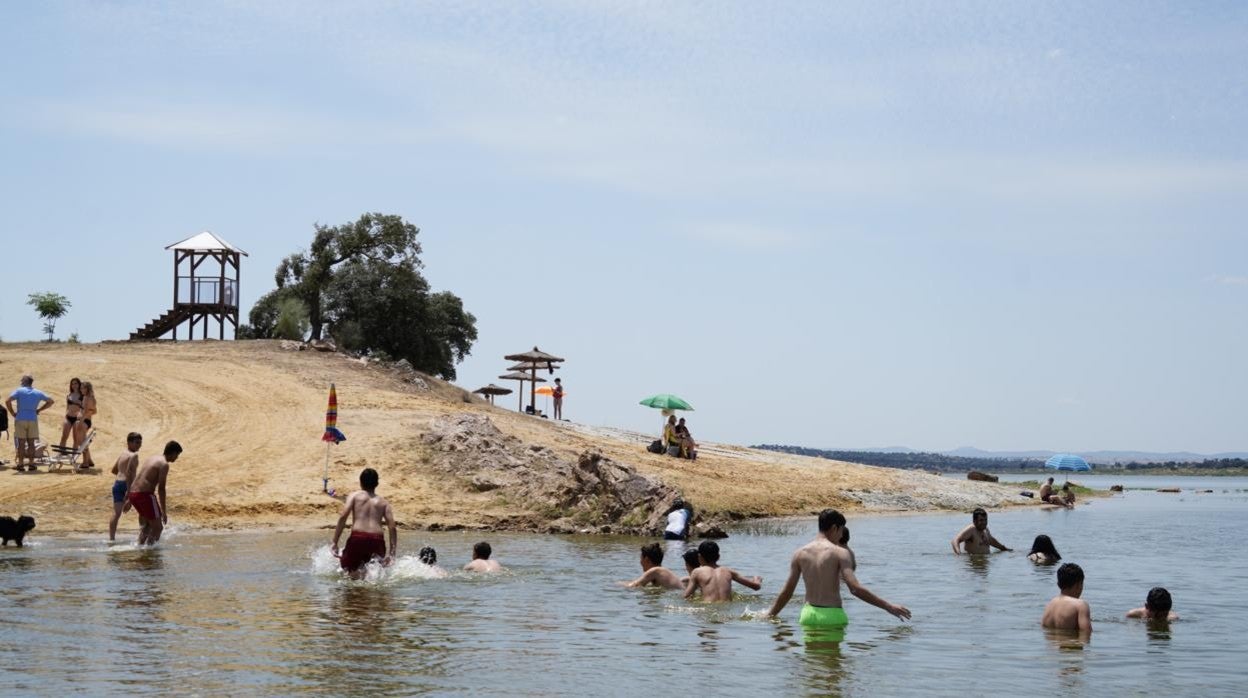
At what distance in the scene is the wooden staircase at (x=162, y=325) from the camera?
4816 cm

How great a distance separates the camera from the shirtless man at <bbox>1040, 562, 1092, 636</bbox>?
48.8 ft

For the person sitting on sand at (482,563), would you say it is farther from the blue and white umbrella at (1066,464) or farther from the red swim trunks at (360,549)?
the blue and white umbrella at (1066,464)

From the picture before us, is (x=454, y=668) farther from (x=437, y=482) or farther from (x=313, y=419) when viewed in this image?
(x=313, y=419)

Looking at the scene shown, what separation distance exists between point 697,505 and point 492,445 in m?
4.99

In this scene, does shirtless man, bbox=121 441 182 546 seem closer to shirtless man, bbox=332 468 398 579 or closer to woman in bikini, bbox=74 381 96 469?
shirtless man, bbox=332 468 398 579

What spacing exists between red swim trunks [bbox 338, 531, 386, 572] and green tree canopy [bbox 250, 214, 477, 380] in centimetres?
3760

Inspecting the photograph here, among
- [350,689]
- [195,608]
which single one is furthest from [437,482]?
[350,689]

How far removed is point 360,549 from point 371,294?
39.1 m

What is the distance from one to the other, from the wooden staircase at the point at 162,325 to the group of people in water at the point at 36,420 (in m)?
20.5

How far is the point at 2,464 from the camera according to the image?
1061 inches

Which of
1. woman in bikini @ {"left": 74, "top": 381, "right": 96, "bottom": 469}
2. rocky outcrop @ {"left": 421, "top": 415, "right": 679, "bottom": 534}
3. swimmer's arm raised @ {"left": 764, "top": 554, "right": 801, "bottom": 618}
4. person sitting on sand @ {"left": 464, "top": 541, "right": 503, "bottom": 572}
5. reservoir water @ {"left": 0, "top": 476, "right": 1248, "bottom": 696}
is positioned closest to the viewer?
reservoir water @ {"left": 0, "top": 476, "right": 1248, "bottom": 696}

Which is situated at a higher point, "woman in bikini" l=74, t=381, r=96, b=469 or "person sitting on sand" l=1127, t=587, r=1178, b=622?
"woman in bikini" l=74, t=381, r=96, b=469

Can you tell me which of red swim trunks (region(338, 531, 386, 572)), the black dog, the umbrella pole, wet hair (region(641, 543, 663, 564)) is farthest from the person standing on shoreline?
wet hair (region(641, 543, 663, 564))

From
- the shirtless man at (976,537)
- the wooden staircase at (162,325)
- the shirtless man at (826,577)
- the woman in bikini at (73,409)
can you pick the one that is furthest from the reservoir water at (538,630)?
the wooden staircase at (162,325)
